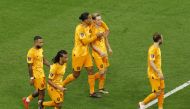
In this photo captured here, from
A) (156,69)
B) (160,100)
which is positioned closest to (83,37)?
(156,69)

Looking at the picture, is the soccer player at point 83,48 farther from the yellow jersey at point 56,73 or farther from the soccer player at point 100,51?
the yellow jersey at point 56,73

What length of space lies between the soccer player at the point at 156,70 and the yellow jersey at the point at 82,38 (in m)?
2.02

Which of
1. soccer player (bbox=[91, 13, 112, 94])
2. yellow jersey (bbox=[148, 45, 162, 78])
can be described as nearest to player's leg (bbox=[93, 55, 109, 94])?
soccer player (bbox=[91, 13, 112, 94])

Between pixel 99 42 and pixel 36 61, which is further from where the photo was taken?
pixel 99 42

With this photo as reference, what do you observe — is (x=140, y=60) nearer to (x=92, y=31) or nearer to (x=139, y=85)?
(x=139, y=85)

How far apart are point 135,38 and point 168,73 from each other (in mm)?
3119

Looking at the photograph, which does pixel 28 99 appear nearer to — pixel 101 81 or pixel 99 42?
pixel 101 81

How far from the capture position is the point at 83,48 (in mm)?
16438

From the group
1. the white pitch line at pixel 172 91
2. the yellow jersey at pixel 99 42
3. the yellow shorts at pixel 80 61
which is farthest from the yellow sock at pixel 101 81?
the white pitch line at pixel 172 91

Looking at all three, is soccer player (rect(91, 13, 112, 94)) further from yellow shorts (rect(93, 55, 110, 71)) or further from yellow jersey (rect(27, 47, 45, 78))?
yellow jersey (rect(27, 47, 45, 78))

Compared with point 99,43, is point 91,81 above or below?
below

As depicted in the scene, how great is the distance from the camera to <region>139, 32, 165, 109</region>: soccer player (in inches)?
594

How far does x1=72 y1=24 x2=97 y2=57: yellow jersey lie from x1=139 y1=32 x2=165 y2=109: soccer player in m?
2.02

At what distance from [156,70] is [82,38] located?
2529 mm
